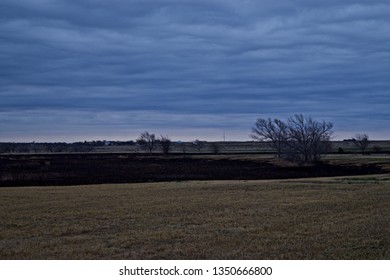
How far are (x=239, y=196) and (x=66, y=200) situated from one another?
357 inches

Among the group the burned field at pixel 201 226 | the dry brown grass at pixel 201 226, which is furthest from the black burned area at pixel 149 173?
the dry brown grass at pixel 201 226

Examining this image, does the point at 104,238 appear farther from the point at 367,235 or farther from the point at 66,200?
the point at 66,200

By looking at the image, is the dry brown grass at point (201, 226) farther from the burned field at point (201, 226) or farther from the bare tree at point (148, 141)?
the bare tree at point (148, 141)

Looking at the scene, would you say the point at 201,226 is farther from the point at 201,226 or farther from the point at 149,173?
the point at 149,173

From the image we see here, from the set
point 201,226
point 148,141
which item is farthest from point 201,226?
point 148,141

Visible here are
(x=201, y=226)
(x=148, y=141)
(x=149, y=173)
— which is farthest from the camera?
(x=148, y=141)

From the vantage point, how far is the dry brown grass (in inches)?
535

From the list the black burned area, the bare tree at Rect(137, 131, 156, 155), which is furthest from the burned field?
the bare tree at Rect(137, 131, 156, 155)

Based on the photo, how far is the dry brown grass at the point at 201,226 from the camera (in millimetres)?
13594

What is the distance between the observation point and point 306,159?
300 feet

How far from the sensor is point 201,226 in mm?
18000

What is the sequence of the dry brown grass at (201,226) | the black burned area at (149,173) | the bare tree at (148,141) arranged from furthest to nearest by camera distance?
1. the bare tree at (148,141)
2. the black burned area at (149,173)
3. the dry brown grass at (201,226)

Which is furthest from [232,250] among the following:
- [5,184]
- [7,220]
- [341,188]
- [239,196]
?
[5,184]

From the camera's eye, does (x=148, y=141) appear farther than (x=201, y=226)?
Yes
